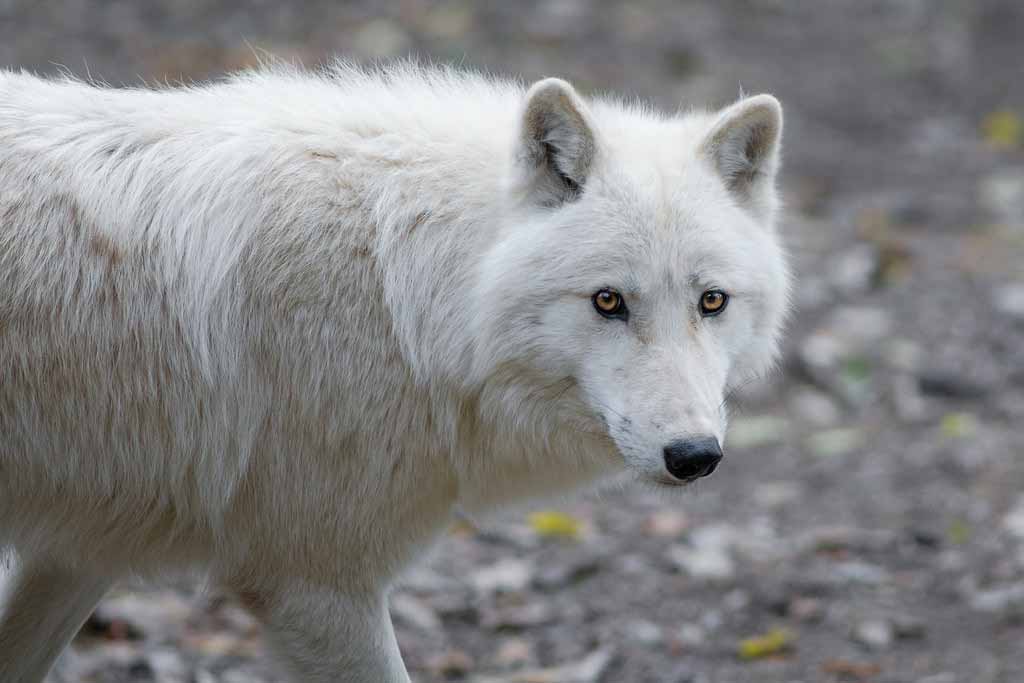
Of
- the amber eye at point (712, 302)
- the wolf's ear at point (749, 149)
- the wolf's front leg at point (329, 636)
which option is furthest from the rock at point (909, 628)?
the wolf's front leg at point (329, 636)

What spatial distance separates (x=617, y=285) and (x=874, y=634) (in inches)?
104

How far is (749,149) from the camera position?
4.30 m

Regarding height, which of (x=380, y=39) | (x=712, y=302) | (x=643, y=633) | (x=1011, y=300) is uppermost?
(x=380, y=39)

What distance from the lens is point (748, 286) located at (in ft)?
13.3

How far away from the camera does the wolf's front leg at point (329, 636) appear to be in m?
3.88

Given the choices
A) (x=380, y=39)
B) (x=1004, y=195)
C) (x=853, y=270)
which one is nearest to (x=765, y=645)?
(x=853, y=270)

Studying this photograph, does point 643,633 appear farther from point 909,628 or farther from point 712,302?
point 712,302

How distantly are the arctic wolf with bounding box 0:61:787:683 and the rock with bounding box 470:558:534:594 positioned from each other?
2.16m

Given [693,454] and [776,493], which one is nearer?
[693,454]

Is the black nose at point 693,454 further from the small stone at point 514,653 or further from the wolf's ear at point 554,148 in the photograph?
the small stone at point 514,653

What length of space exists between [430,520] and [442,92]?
1.45 metres

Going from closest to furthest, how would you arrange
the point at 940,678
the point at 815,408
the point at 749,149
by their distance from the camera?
1. the point at 749,149
2. the point at 940,678
3. the point at 815,408

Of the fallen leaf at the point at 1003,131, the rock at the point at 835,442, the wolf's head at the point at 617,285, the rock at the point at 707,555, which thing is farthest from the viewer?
the fallen leaf at the point at 1003,131

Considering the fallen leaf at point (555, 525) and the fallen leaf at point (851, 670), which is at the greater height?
the fallen leaf at point (555, 525)
